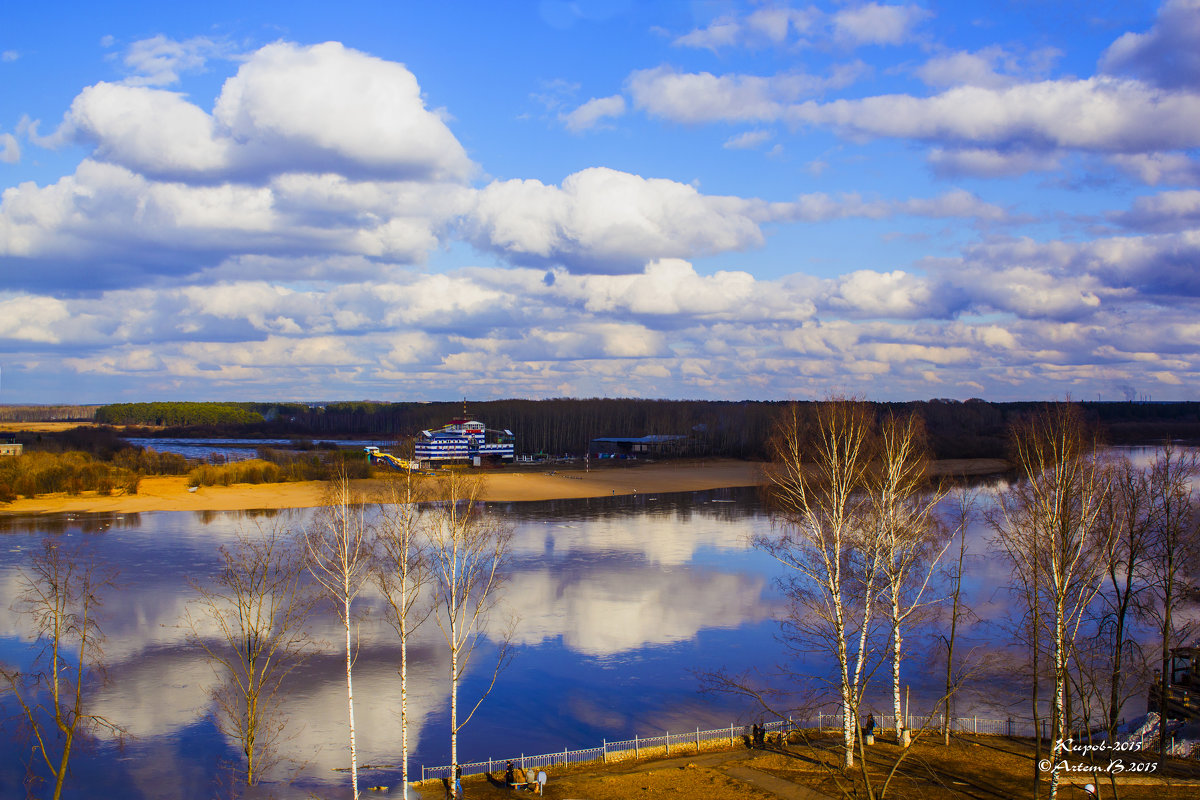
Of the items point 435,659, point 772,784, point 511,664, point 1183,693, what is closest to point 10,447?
point 435,659

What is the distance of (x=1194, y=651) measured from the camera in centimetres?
2072

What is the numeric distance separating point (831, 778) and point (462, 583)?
900 centimetres

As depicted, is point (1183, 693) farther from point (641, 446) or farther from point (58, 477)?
point (641, 446)

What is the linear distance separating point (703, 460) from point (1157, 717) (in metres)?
89.0

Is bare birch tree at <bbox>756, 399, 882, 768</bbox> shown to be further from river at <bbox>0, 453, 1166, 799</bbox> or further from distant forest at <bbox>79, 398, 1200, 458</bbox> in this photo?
distant forest at <bbox>79, 398, 1200, 458</bbox>

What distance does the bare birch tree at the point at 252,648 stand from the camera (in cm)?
1822

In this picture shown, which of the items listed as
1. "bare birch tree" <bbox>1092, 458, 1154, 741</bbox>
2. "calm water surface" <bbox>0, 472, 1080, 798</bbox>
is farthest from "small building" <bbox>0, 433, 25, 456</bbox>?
"bare birch tree" <bbox>1092, 458, 1154, 741</bbox>

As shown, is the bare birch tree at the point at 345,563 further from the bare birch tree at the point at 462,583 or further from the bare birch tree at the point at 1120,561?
the bare birch tree at the point at 1120,561

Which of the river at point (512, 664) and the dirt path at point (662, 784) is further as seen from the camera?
the river at point (512, 664)

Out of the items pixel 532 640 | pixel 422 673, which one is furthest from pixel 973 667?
pixel 422 673

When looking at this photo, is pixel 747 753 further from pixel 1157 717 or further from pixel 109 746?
pixel 109 746

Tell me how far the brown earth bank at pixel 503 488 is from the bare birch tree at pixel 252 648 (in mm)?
29449

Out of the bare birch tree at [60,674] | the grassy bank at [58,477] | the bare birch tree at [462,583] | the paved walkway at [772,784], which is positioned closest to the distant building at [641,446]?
the grassy bank at [58,477]

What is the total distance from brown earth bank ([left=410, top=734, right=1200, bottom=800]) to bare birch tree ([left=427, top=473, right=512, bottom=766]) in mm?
2858
